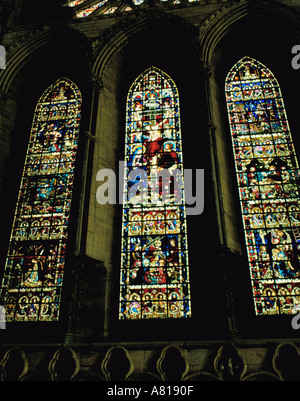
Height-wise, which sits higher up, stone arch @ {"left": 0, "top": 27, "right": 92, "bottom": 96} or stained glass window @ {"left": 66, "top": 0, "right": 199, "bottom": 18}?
stained glass window @ {"left": 66, "top": 0, "right": 199, "bottom": 18}

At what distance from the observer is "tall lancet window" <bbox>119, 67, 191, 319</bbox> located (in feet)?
21.1

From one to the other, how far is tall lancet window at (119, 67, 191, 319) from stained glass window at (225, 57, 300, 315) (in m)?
1.19

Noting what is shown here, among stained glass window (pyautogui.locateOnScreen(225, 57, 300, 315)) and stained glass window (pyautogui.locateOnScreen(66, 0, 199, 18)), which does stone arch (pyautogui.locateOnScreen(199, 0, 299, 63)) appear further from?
stained glass window (pyautogui.locateOnScreen(66, 0, 199, 18))

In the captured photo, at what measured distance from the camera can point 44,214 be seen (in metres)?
7.50

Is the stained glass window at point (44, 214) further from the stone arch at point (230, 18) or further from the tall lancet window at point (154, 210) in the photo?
the stone arch at point (230, 18)

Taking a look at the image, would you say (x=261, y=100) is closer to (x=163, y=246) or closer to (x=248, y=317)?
(x=163, y=246)

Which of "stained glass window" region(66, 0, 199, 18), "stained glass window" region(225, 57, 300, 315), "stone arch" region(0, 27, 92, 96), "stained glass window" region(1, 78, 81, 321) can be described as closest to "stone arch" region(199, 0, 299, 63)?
"stained glass window" region(225, 57, 300, 315)

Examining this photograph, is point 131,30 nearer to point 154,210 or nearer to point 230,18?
point 230,18

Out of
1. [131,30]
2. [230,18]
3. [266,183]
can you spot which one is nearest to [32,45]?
[131,30]

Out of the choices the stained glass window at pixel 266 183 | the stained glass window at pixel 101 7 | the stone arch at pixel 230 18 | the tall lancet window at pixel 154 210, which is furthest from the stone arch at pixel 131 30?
the stained glass window at pixel 266 183

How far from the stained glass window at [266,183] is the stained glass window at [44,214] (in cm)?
341

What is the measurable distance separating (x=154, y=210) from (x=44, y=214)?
2.17m

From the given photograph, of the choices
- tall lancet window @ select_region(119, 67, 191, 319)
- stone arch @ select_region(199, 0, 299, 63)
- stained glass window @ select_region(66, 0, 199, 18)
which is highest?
stained glass window @ select_region(66, 0, 199, 18)

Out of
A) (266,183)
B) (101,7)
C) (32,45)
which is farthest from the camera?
(101,7)
